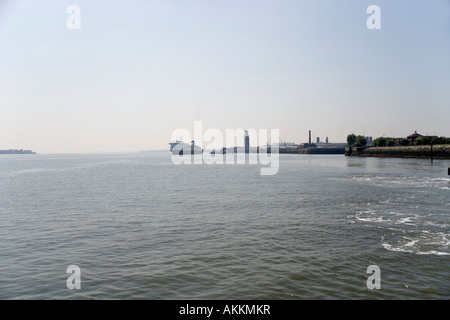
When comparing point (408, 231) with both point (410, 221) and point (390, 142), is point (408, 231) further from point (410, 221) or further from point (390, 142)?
point (390, 142)

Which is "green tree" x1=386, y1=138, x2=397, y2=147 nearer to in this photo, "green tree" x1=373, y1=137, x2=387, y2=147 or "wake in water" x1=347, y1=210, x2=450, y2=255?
"green tree" x1=373, y1=137, x2=387, y2=147

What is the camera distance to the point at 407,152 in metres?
122

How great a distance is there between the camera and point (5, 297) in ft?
33.9

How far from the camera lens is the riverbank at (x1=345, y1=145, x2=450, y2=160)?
10119cm

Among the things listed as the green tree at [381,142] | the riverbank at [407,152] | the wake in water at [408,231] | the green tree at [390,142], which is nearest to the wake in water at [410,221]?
the wake in water at [408,231]

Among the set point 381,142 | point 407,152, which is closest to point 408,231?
point 407,152

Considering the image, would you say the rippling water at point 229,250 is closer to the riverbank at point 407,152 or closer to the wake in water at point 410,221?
the wake in water at point 410,221

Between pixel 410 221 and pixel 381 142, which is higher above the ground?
pixel 381 142

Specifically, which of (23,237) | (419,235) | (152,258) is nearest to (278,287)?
(152,258)

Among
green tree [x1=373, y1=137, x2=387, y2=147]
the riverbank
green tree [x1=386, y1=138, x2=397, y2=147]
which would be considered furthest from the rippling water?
green tree [x1=373, y1=137, x2=387, y2=147]
